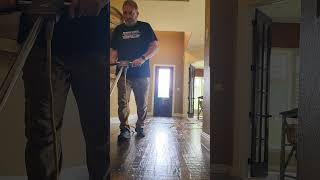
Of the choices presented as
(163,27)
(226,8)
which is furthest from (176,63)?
(226,8)

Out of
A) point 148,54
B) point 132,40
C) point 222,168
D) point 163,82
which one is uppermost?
point 132,40

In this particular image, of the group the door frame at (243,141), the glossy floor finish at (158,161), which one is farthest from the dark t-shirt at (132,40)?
the door frame at (243,141)

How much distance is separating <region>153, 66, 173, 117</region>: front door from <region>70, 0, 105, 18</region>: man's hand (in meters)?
12.8

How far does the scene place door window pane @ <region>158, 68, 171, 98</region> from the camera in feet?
46.8

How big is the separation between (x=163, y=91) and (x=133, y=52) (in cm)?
1059

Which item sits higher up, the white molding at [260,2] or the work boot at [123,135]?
the white molding at [260,2]

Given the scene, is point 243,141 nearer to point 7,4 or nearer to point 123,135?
point 123,135

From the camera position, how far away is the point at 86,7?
112cm

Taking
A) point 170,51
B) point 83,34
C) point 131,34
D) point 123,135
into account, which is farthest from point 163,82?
point 83,34

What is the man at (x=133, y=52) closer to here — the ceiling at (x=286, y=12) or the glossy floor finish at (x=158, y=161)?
the glossy floor finish at (x=158, y=161)

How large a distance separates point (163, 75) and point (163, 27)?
2826 millimetres

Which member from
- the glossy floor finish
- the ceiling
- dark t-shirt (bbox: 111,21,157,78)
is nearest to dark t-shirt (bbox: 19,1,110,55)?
the glossy floor finish

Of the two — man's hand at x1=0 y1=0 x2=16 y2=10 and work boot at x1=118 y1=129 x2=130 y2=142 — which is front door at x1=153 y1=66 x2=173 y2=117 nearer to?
work boot at x1=118 y1=129 x2=130 y2=142

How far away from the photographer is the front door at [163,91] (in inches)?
550
